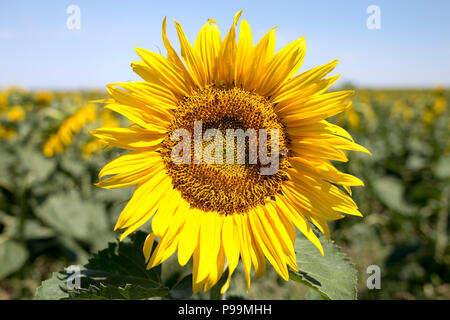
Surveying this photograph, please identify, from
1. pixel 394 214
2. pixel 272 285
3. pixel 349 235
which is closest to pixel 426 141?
pixel 394 214

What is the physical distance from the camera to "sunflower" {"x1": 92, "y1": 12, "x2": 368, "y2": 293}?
1.39 metres

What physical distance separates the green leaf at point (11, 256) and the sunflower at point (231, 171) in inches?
120

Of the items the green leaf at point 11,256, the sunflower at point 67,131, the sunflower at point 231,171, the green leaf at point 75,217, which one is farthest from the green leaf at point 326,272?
the sunflower at point 67,131

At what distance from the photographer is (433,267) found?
4223 mm

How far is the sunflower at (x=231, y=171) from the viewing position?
1391 mm

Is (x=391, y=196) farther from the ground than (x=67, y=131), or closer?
closer

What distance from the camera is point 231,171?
1.65m

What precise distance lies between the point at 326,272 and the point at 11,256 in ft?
11.9

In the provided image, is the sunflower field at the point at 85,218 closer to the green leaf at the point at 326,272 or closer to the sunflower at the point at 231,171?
the green leaf at the point at 326,272

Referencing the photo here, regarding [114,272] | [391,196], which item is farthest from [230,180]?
[391,196]

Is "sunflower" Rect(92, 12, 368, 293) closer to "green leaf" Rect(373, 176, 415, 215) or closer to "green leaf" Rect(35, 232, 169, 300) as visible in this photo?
"green leaf" Rect(35, 232, 169, 300)

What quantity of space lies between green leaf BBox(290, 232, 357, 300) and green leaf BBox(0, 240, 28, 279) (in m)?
3.39

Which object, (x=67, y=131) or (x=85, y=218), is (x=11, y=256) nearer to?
(x=85, y=218)
